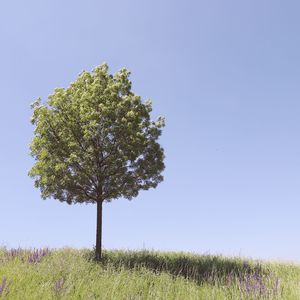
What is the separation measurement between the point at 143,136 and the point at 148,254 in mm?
7038

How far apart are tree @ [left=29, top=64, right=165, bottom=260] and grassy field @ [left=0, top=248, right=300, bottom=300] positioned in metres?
3.77

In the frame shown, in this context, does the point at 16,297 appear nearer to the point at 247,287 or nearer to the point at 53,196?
the point at 247,287

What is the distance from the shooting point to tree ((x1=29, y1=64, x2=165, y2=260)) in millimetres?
22234

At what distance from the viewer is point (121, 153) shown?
22219mm

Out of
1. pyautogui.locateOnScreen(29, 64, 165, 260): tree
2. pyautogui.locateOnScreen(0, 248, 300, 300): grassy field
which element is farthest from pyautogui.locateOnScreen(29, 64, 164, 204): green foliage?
pyautogui.locateOnScreen(0, 248, 300, 300): grassy field

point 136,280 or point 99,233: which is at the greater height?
point 99,233

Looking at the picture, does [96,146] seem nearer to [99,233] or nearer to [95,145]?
[95,145]

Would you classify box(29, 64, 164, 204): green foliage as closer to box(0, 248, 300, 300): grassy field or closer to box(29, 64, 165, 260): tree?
box(29, 64, 165, 260): tree

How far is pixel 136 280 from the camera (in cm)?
1394

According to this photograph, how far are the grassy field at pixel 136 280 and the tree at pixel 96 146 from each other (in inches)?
149

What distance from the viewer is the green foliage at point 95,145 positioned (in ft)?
72.9

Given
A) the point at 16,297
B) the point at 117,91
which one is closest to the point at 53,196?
the point at 117,91

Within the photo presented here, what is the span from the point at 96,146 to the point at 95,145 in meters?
0.09

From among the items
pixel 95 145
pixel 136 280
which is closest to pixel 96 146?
pixel 95 145
